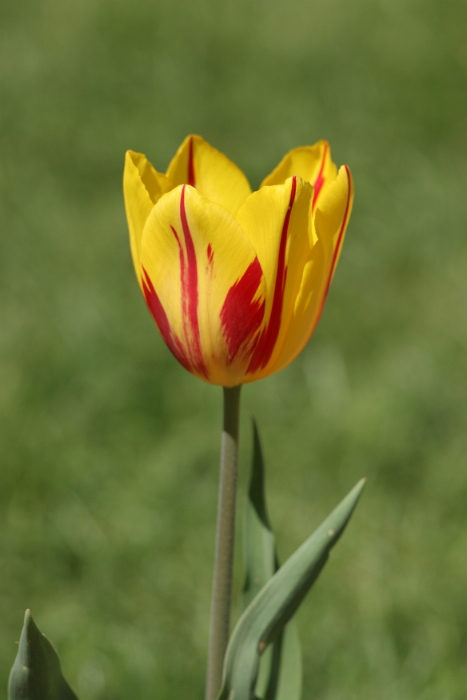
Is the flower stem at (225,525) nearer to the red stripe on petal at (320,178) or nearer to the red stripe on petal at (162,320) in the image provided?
the red stripe on petal at (162,320)

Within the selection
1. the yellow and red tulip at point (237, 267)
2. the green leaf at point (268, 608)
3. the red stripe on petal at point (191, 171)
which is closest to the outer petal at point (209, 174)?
the red stripe on petal at point (191, 171)

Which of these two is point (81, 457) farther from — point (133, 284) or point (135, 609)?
point (133, 284)

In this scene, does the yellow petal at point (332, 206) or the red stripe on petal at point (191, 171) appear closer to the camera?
the yellow petal at point (332, 206)

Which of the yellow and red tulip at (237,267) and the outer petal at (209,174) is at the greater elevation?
the outer petal at (209,174)

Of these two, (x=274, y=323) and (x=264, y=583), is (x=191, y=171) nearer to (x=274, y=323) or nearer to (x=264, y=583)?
(x=274, y=323)

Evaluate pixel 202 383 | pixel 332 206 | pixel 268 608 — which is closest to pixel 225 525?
pixel 268 608

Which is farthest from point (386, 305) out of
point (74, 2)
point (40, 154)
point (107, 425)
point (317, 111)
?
point (74, 2)

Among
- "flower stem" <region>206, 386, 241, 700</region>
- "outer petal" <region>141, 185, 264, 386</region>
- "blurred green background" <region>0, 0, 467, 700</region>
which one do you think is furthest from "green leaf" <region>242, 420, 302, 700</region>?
"blurred green background" <region>0, 0, 467, 700</region>
